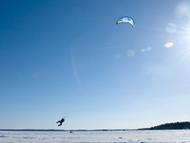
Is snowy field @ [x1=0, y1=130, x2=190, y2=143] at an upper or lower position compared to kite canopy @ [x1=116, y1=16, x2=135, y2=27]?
lower

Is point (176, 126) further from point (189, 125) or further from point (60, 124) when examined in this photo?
point (60, 124)

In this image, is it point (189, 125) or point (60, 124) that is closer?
point (60, 124)

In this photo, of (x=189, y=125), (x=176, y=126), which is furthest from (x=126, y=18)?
(x=176, y=126)

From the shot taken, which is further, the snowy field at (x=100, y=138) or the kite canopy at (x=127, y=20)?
the snowy field at (x=100, y=138)

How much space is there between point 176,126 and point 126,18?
127005mm

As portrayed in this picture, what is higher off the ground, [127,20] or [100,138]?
[127,20]

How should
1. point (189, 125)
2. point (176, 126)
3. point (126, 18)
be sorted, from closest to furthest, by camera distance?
point (126, 18) → point (189, 125) → point (176, 126)

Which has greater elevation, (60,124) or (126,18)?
(126,18)

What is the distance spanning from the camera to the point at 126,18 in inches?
696

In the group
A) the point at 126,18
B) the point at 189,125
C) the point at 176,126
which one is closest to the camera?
the point at 126,18

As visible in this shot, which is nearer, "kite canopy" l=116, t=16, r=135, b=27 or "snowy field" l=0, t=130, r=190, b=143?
"kite canopy" l=116, t=16, r=135, b=27

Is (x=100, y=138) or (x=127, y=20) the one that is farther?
(x=100, y=138)

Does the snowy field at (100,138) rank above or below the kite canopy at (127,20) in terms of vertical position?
below

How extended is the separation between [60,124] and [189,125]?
118 m
